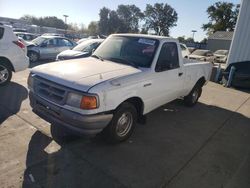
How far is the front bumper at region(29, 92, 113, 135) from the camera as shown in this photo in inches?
122

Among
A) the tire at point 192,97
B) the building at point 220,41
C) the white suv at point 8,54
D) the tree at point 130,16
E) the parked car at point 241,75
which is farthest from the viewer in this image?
the tree at point 130,16

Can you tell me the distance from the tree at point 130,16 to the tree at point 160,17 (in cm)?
357

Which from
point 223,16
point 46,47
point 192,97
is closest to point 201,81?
point 192,97

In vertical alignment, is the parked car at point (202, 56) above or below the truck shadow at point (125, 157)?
above

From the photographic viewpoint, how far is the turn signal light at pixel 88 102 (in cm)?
306

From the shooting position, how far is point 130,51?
4.48 metres

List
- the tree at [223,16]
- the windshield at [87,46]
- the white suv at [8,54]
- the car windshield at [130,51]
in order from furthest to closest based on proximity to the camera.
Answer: the tree at [223,16] → the windshield at [87,46] → the white suv at [8,54] → the car windshield at [130,51]

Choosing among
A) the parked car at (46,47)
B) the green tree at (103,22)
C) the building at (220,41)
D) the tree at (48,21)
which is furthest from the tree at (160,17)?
the parked car at (46,47)

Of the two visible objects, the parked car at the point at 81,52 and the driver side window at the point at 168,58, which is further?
the parked car at the point at 81,52

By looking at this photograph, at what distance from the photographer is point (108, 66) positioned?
4008mm

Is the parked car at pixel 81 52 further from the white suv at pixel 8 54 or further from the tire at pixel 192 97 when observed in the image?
the tire at pixel 192 97

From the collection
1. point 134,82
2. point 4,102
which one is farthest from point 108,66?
point 4,102

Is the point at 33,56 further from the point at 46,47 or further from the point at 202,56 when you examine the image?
the point at 202,56

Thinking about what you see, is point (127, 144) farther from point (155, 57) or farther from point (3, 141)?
point (3, 141)
